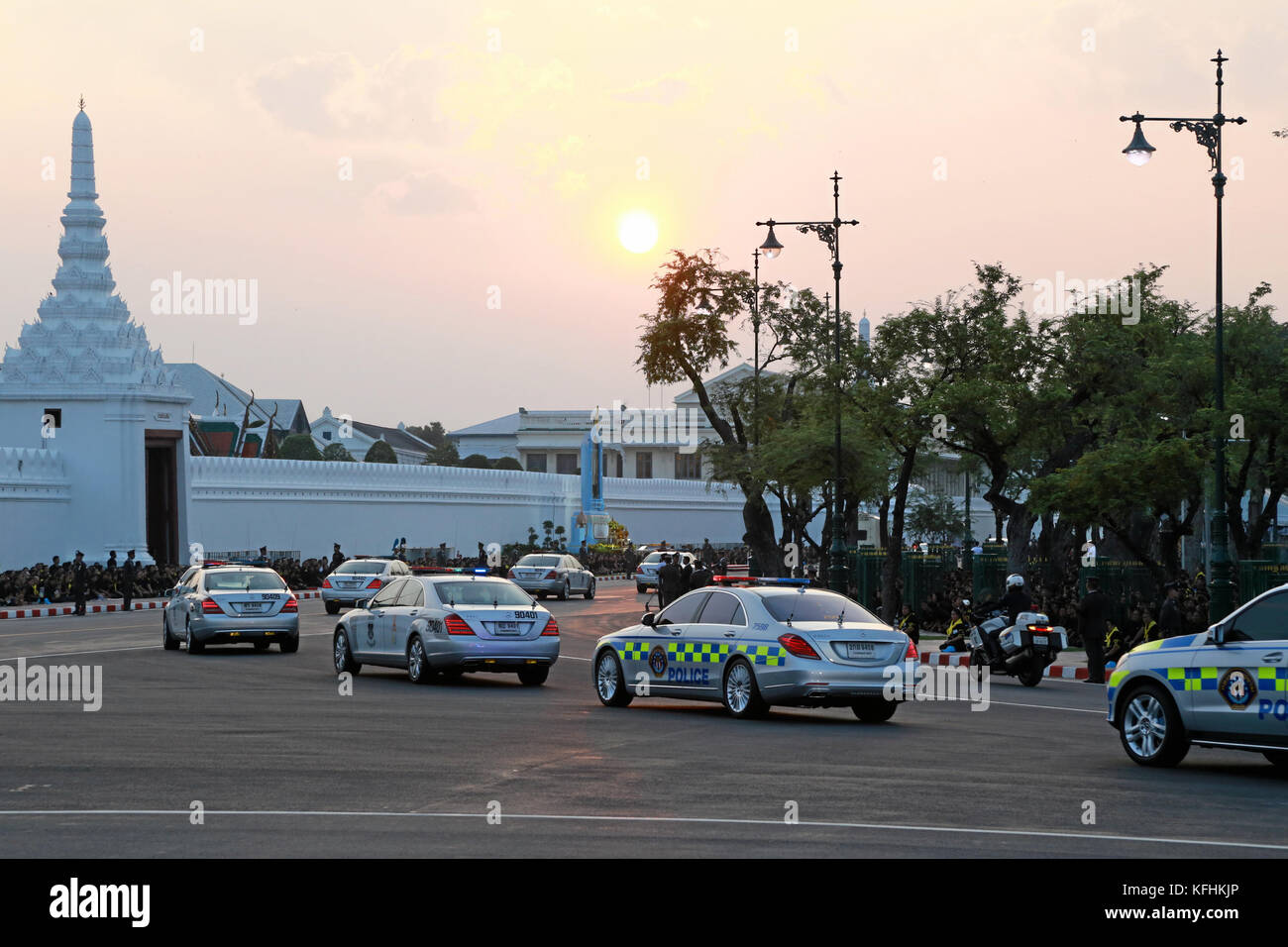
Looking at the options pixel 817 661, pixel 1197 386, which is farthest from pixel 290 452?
pixel 817 661

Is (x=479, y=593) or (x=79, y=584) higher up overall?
(x=479, y=593)

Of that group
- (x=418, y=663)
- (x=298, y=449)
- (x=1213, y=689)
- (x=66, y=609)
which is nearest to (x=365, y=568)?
(x=66, y=609)

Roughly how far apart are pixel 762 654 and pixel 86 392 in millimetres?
44727

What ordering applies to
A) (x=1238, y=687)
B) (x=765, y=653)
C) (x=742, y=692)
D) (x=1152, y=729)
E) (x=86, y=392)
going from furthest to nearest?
(x=86, y=392) < (x=742, y=692) < (x=765, y=653) < (x=1152, y=729) < (x=1238, y=687)

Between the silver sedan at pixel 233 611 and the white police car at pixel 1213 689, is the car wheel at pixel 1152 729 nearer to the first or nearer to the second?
the white police car at pixel 1213 689

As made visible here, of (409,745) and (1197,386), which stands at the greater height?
(1197,386)

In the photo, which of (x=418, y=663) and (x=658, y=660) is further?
(x=418, y=663)

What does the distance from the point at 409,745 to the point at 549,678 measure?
960 centimetres

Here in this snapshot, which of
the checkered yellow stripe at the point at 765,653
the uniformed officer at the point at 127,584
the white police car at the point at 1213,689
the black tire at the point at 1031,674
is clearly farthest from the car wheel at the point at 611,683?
the uniformed officer at the point at 127,584

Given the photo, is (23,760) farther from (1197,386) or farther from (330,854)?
(1197,386)

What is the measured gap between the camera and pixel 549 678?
79.9 feet

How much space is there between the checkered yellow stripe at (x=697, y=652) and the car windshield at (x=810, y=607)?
685 millimetres

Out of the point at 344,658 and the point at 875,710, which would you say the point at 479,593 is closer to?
the point at 344,658

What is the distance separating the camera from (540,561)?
186 feet
